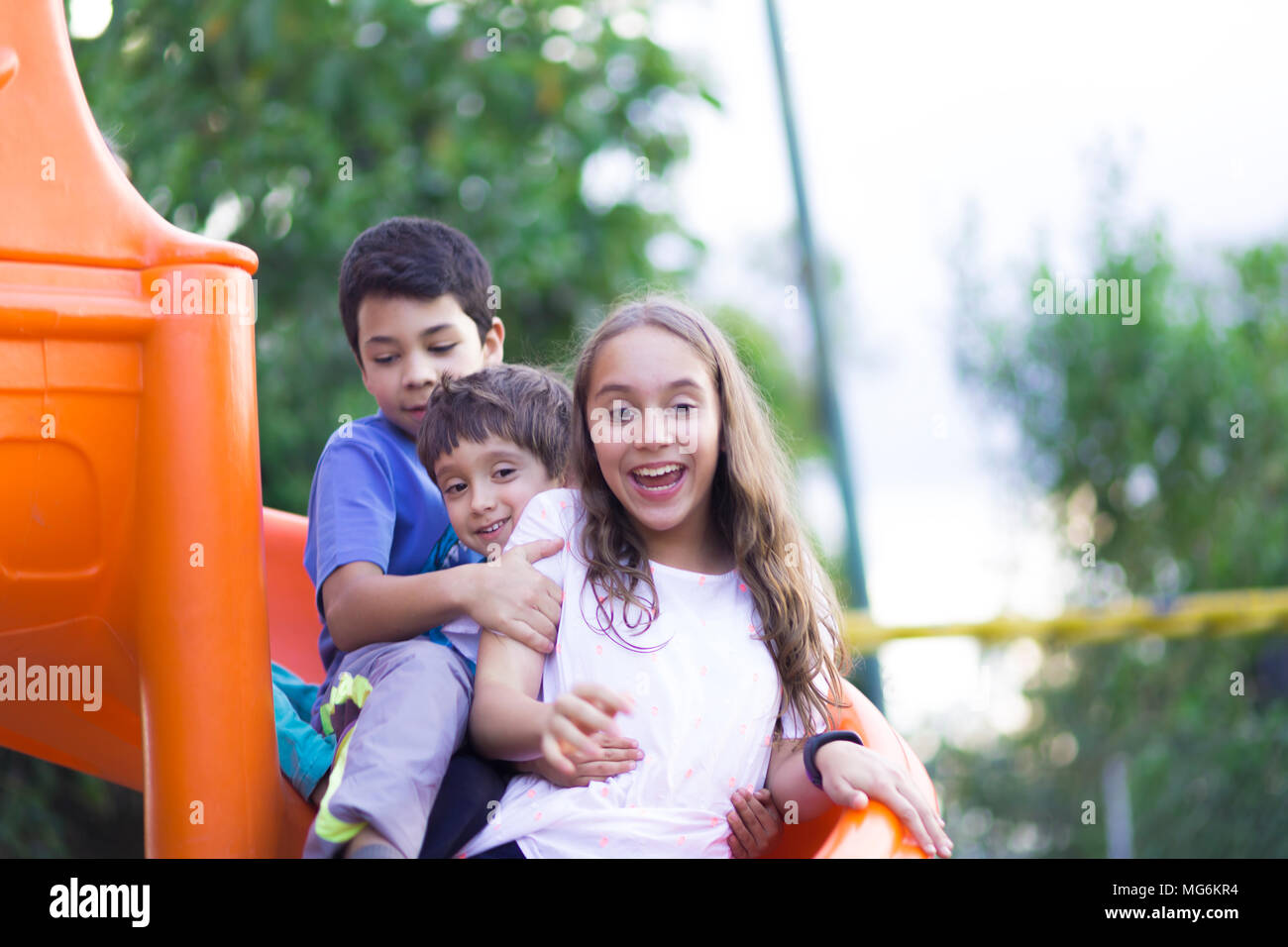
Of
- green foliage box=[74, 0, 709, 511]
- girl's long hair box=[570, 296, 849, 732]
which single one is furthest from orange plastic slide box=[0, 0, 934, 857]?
green foliage box=[74, 0, 709, 511]

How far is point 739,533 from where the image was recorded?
1.86 meters

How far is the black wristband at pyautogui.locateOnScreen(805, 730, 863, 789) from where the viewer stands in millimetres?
1724

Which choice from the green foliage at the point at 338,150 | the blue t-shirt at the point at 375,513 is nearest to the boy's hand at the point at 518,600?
the blue t-shirt at the point at 375,513

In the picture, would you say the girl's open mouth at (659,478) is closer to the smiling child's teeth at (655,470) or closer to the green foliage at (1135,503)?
the smiling child's teeth at (655,470)

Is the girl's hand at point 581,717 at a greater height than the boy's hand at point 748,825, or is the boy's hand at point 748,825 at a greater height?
the girl's hand at point 581,717

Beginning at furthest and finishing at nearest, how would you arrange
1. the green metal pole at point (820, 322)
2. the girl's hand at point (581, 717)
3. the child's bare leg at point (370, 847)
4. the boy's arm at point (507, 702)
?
→ the green metal pole at point (820, 322) < the boy's arm at point (507, 702) < the child's bare leg at point (370, 847) < the girl's hand at point (581, 717)

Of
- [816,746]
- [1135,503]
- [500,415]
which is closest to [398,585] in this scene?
[500,415]

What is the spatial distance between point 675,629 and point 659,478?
216 millimetres

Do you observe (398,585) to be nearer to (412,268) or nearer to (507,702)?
(507,702)

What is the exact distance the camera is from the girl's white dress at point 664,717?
1.65 metres

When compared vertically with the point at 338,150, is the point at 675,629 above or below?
below

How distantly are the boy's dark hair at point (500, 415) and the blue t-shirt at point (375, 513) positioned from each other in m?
0.09

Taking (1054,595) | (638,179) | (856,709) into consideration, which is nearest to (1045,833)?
(1054,595)

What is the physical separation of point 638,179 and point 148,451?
349 centimetres
